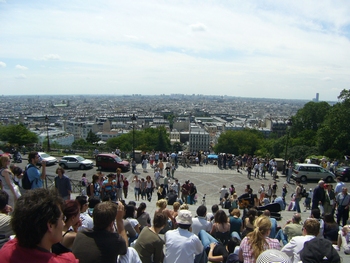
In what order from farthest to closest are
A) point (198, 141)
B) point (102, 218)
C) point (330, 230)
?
point (198, 141) < point (330, 230) < point (102, 218)

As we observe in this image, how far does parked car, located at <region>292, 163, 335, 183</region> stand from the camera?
18.2 m

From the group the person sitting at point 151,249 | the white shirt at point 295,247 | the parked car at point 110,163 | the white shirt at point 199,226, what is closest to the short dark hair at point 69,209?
the person sitting at point 151,249

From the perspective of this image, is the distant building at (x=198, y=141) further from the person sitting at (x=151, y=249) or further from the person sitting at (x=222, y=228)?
the person sitting at (x=151, y=249)

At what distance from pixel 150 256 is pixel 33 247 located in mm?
2525

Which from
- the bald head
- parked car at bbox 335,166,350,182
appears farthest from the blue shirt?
parked car at bbox 335,166,350,182

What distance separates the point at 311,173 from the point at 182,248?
52.9 feet

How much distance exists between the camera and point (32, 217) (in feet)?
7.23

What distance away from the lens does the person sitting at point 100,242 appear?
3.19 m

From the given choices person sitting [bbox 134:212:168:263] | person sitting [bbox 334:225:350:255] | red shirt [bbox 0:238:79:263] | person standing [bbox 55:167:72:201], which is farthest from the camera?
person standing [bbox 55:167:72:201]

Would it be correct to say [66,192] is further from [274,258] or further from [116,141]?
[116,141]

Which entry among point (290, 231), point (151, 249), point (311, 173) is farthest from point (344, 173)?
point (151, 249)

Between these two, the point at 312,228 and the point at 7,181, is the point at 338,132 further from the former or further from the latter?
the point at 7,181

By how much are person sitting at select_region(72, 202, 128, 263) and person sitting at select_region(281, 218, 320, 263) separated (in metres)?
2.66

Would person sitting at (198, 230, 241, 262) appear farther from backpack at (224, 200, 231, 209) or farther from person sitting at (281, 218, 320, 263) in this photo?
backpack at (224, 200, 231, 209)
